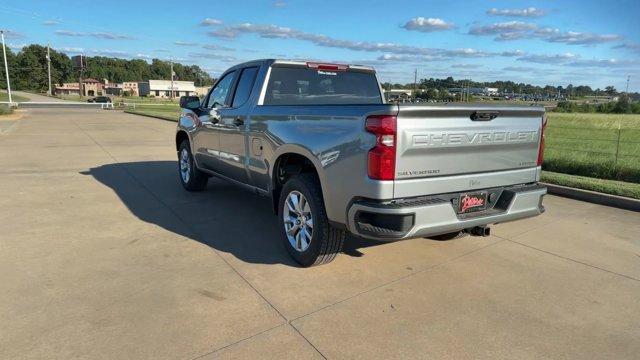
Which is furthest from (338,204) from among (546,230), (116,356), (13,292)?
(546,230)

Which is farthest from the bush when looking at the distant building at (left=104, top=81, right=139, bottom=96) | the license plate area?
the distant building at (left=104, top=81, right=139, bottom=96)

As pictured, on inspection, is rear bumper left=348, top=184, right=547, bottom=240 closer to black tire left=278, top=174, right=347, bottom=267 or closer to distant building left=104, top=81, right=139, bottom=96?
black tire left=278, top=174, right=347, bottom=267

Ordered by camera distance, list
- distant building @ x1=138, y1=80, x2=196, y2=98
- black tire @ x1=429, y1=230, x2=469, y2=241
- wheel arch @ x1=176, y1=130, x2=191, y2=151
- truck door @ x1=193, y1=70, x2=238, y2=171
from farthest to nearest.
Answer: distant building @ x1=138, y1=80, x2=196, y2=98 → wheel arch @ x1=176, y1=130, x2=191, y2=151 → truck door @ x1=193, y1=70, x2=238, y2=171 → black tire @ x1=429, y1=230, x2=469, y2=241

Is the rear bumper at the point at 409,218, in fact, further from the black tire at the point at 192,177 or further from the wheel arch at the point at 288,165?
the black tire at the point at 192,177

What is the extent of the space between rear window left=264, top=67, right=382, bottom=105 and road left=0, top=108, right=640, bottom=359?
5.02ft

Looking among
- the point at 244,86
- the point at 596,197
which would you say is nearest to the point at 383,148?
the point at 244,86

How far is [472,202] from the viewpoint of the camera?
3723 mm

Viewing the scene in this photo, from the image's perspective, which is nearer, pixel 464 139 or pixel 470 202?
pixel 464 139

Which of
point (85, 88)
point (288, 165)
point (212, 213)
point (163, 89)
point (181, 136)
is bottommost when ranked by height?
point (212, 213)

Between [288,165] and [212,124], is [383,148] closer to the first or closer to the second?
[288,165]

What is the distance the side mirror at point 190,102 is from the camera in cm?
675

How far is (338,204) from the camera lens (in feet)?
11.9

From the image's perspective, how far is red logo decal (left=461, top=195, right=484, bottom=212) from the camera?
12.0 ft

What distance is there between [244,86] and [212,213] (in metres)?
1.70
